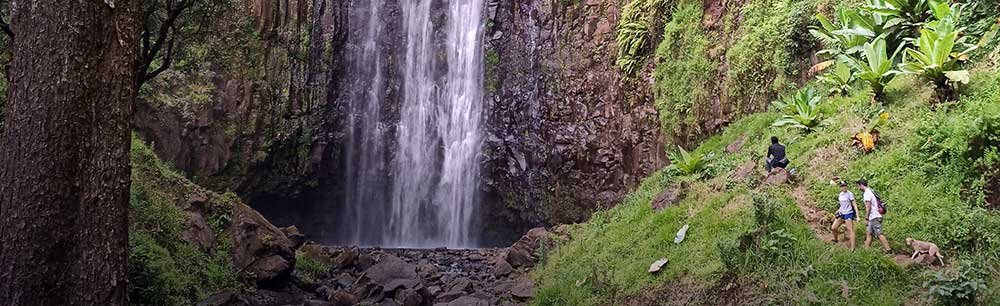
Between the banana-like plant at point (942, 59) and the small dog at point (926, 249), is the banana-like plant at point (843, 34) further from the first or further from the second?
the small dog at point (926, 249)

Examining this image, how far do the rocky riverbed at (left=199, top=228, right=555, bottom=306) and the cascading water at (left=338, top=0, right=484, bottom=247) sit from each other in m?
6.45

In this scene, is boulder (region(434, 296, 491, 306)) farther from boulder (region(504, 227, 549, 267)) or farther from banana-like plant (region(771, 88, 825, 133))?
banana-like plant (region(771, 88, 825, 133))

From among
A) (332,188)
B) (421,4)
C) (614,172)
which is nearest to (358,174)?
(332,188)

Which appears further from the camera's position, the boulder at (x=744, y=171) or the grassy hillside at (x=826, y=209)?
the boulder at (x=744, y=171)

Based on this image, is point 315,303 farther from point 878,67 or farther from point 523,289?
point 878,67

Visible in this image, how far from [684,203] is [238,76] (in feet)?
49.7

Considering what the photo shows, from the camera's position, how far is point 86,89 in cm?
426

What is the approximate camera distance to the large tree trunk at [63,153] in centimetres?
419

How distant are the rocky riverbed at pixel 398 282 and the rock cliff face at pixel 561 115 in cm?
369

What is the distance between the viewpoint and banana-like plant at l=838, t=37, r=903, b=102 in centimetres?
899

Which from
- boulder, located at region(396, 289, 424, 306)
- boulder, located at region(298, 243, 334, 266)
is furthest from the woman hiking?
boulder, located at region(298, 243, 334, 266)

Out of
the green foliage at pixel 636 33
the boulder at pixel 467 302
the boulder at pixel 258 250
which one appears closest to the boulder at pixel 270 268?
the boulder at pixel 258 250

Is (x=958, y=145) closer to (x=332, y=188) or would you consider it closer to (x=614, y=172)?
(x=614, y=172)

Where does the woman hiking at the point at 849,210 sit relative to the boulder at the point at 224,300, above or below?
above
